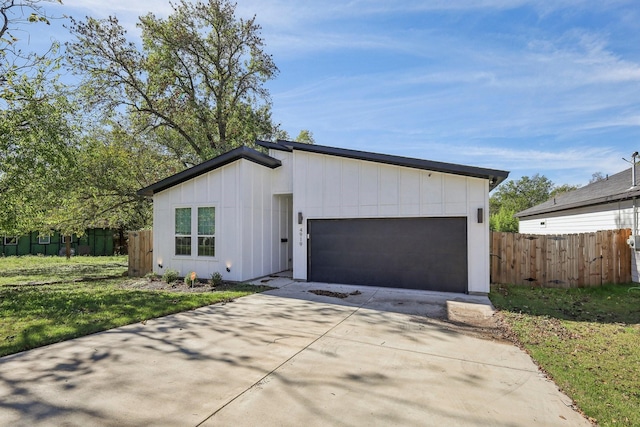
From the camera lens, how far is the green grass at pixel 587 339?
2900mm

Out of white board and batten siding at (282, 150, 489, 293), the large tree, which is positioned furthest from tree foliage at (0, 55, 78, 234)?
white board and batten siding at (282, 150, 489, 293)

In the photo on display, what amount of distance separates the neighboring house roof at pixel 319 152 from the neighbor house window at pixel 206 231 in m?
1.27

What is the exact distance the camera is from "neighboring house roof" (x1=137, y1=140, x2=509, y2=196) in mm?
7410

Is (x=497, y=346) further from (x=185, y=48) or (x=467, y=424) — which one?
(x=185, y=48)

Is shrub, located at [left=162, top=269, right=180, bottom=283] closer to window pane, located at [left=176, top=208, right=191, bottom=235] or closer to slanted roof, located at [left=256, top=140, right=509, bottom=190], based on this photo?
window pane, located at [left=176, top=208, right=191, bottom=235]

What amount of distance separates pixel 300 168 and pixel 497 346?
6853 millimetres

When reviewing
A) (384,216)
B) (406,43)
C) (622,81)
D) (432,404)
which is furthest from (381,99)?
(432,404)

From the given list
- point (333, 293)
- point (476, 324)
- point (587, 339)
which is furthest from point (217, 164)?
point (587, 339)

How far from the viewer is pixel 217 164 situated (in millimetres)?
9562

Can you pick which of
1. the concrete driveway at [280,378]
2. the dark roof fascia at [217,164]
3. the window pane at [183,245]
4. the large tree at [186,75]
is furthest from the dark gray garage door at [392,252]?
the large tree at [186,75]

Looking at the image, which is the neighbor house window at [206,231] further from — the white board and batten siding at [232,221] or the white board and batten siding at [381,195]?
the white board and batten siding at [381,195]

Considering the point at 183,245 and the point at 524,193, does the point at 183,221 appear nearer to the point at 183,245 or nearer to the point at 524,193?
the point at 183,245

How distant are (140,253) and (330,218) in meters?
7.59

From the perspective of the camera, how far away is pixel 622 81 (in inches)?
429
